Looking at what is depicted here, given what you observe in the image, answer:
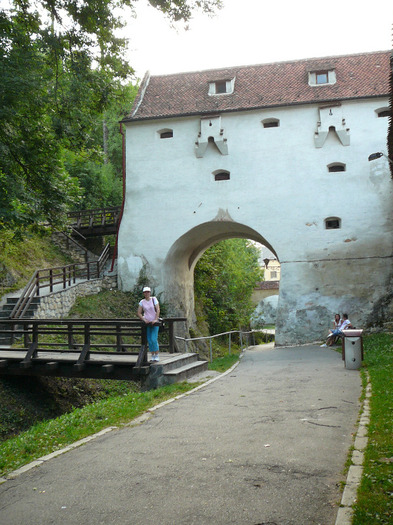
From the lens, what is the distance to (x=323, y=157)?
71.2ft

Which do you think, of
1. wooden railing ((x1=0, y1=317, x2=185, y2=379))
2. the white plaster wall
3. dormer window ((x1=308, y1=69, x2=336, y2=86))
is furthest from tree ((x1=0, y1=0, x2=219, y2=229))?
dormer window ((x1=308, y1=69, x2=336, y2=86))

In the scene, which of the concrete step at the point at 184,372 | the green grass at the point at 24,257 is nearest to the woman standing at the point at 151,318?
the concrete step at the point at 184,372

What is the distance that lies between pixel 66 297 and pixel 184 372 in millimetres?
9246

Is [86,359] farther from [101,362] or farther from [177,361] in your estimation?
[177,361]

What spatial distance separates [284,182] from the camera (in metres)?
21.9

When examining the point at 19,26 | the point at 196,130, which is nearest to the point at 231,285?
the point at 196,130

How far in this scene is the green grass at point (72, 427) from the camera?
6.10 m

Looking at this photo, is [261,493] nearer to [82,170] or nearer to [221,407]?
[221,407]

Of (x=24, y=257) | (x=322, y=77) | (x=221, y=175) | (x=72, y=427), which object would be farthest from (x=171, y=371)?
(x=322, y=77)

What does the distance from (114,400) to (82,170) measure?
26.4 meters

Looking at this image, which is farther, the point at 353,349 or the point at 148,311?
the point at 353,349

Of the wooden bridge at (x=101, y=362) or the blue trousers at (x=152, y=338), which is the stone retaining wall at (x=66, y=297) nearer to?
the wooden bridge at (x=101, y=362)

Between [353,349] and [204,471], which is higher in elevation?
[353,349]

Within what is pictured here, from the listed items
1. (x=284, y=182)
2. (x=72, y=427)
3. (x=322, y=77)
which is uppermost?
(x=322, y=77)
